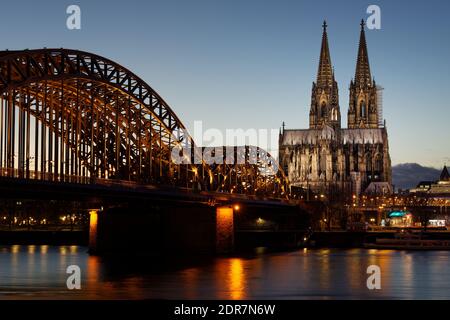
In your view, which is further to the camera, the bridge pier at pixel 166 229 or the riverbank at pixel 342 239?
the riverbank at pixel 342 239

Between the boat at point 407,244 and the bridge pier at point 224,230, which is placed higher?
the bridge pier at point 224,230

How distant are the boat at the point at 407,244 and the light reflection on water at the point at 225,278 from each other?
2782cm

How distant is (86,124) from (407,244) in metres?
57.4

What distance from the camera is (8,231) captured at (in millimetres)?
132875

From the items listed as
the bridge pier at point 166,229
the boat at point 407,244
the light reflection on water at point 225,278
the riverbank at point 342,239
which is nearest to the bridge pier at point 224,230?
the bridge pier at point 166,229

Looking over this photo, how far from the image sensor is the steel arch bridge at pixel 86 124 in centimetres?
5934

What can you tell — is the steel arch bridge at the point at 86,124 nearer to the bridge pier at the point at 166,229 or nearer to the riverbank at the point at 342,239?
the bridge pier at the point at 166,229

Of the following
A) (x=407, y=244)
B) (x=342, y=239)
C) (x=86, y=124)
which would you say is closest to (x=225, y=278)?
(x=86, y=124)

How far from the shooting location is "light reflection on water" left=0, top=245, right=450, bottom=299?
52.3 metres

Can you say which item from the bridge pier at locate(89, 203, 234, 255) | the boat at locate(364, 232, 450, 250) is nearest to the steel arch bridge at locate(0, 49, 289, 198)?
the bridge pier at locate(89, 203, 234, 255)

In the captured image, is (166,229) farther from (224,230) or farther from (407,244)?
(407,244)

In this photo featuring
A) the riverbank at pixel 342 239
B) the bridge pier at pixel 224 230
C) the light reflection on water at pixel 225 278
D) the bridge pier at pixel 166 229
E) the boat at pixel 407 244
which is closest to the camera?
the light reflection on water at pixel 225 278

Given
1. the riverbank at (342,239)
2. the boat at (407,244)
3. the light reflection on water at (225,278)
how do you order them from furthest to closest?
the riverbank at (342,239) < the boat at (407,244) < the light reflection on water at (225,278)
